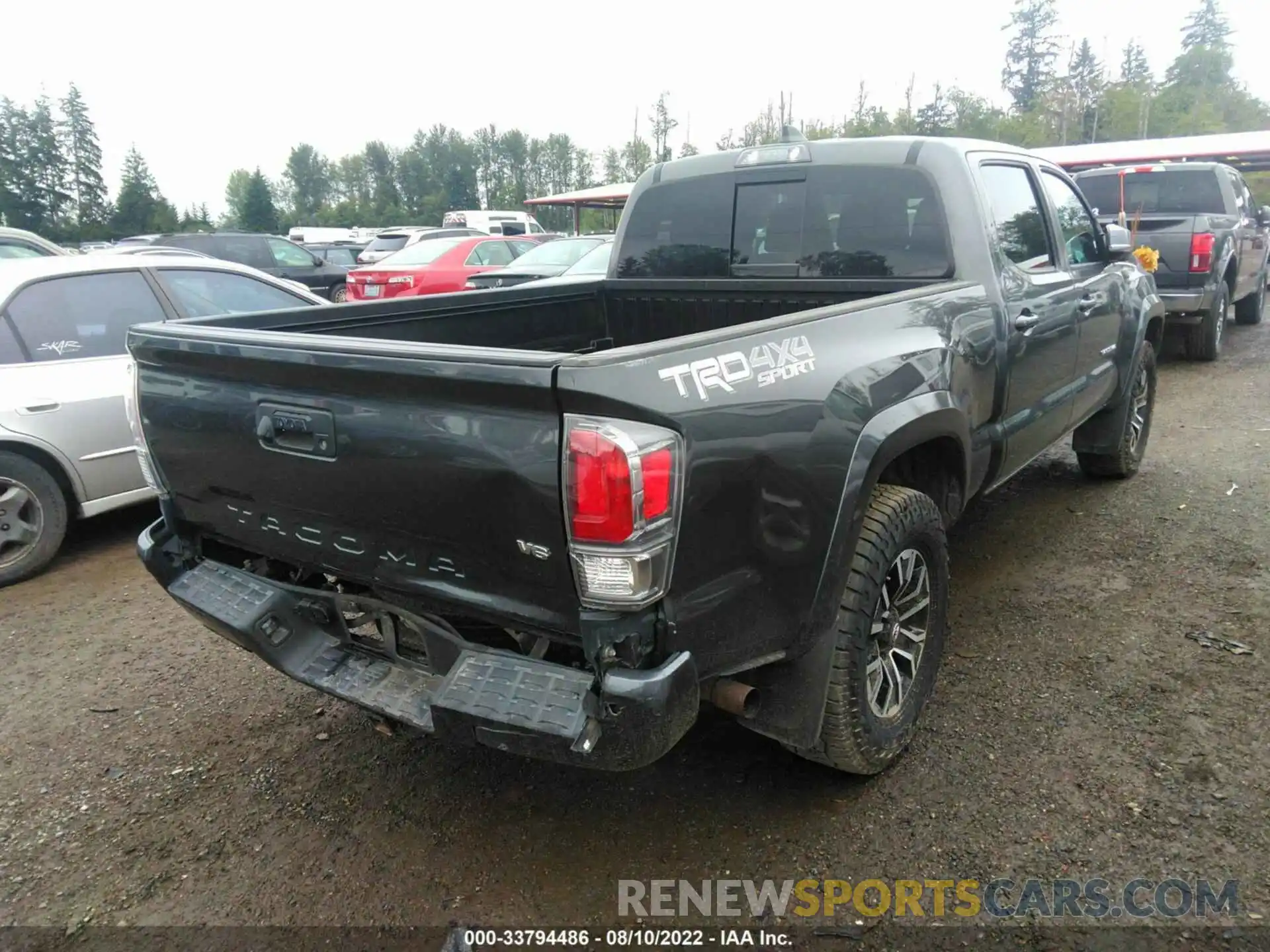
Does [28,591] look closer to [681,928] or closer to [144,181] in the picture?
[681,928]

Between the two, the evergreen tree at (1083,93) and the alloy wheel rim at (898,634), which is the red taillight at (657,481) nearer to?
the alloy wheel rim at (898,634)

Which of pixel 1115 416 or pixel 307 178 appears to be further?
pixel 307 178

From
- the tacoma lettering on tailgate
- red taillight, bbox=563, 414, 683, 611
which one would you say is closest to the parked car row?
the tacoma lettering on tailgate

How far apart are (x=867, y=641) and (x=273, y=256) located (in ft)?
48.2

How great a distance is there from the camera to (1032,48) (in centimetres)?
7269

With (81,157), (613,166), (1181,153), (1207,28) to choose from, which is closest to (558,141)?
(613,166)

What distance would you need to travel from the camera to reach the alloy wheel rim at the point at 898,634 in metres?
2.71

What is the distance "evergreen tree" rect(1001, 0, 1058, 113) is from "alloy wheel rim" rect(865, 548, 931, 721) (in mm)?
80142

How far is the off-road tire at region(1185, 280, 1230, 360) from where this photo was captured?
896 cm

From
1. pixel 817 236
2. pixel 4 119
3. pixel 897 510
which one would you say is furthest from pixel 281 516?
pixel 4 119

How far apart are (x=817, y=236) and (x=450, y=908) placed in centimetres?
281

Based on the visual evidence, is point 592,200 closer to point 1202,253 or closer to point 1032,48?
point 1202,253

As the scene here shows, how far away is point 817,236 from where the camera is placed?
3.62 m

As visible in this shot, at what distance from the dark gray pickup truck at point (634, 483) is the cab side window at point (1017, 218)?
0.10 feet
